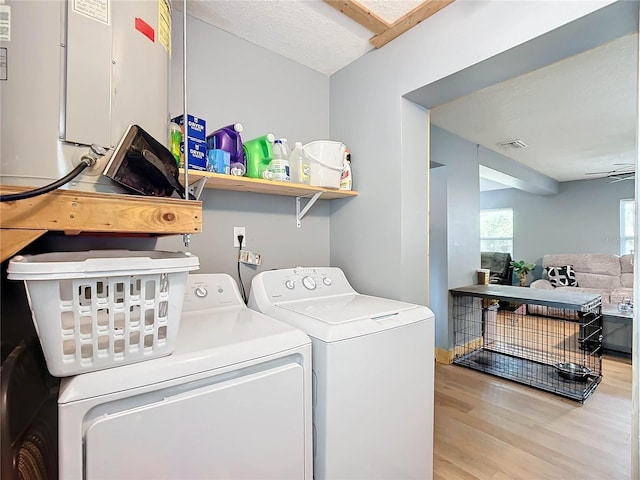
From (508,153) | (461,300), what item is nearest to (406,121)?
(461,300)

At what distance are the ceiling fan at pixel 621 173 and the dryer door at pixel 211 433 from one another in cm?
602

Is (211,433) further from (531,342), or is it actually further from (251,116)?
(531,342)

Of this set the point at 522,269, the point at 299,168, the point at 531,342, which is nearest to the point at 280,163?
the point at 299,168

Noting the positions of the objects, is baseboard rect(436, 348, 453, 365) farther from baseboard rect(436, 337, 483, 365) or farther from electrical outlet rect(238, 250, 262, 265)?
electrical outlet rect(238, 250, 262, 265)

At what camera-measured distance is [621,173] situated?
5355mm

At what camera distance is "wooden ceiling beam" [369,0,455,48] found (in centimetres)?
152

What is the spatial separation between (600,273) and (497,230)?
216cm

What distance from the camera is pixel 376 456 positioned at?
1278 mm

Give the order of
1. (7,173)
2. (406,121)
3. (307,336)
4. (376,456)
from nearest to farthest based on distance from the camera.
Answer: (7,173), (307,336), (376,456), (406,121)

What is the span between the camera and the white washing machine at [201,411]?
2.47 ft

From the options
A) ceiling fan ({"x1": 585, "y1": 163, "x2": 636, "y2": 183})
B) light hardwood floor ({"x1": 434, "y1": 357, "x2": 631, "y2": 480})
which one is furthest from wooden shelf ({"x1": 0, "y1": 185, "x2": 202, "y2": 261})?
ceiling fan ({"x1": 585, "y1": 163, "x2": 636, "y2": 183})

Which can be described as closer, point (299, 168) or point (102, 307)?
point (102, 307)

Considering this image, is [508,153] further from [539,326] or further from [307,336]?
[307,336]

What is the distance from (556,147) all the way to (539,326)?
7.98 ft
